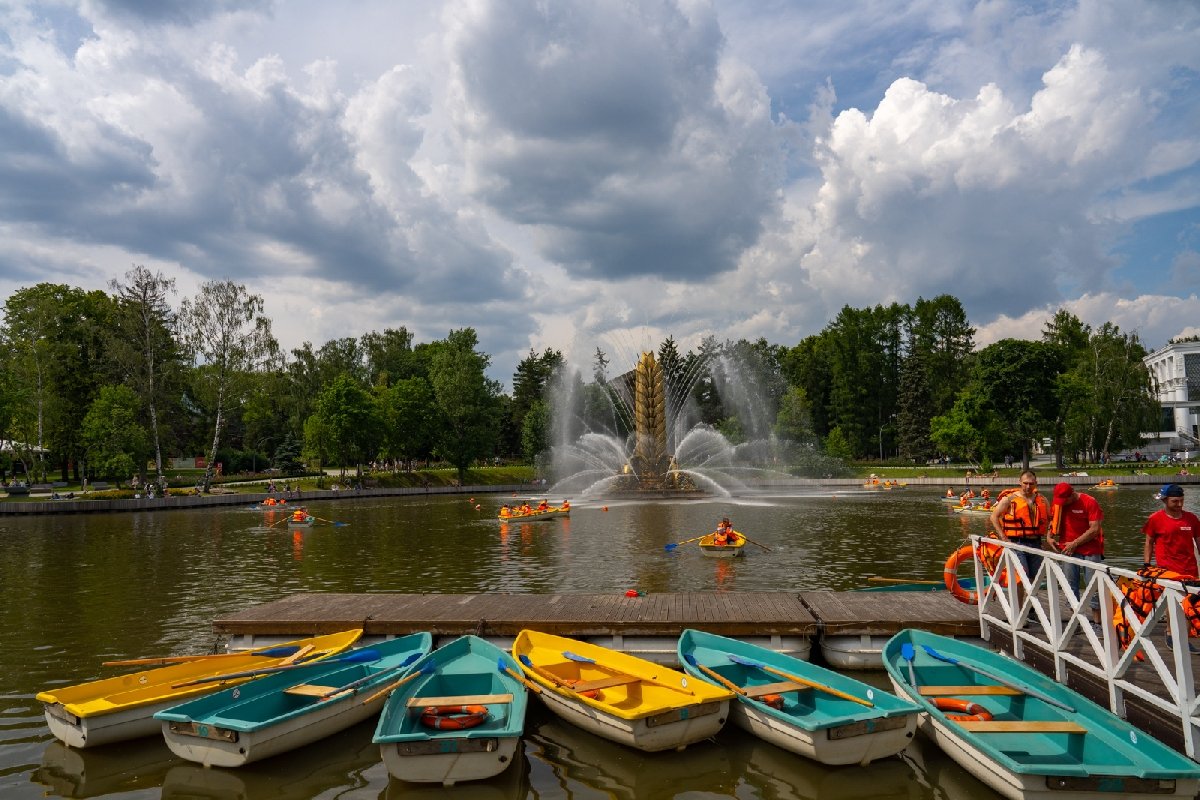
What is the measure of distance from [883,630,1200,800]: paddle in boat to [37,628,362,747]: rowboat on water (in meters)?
10.0

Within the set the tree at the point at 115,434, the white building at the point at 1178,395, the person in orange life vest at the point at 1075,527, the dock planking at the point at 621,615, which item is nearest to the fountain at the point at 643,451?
the tree at the point at 115,434

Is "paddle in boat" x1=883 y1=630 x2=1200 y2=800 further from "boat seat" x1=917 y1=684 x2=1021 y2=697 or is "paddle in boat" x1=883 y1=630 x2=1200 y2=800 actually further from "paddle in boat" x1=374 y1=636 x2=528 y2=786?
"paddle in boat" x1=374 y1=636 x2=528 y2=786

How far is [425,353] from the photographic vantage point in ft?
483

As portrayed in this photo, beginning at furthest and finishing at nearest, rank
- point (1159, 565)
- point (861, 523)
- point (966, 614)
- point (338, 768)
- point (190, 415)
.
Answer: point (190, 415), point (861, 523), point (966, 614), point (1159, 565), point (338, 768)

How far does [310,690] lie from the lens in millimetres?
11203

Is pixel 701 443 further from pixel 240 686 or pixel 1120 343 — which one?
pixel 240 686

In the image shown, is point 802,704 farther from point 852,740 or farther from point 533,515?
point 533,515

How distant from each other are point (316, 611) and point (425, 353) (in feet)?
444

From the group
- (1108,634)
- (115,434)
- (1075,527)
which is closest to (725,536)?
(1075,527)

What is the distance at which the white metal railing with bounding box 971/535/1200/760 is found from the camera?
818 cm

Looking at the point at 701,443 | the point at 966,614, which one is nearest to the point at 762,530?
the point at 966,614

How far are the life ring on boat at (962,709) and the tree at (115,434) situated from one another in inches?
3069

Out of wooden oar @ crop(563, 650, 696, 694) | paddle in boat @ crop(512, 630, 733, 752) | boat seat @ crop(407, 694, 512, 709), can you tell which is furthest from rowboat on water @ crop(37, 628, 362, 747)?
wooden oar @ crop(563, 650, 696, 694)

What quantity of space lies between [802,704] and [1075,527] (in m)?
6.46
